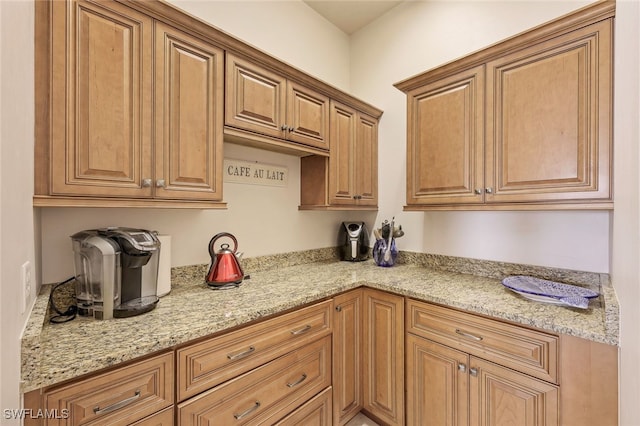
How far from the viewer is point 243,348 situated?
1.20 meters

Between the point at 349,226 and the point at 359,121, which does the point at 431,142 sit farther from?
the point at 349,226

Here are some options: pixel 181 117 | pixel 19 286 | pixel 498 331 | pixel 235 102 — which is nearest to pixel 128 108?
pixel 181 117

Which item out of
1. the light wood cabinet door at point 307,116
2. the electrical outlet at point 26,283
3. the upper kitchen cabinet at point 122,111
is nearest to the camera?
the electrical outlet at point 26,283

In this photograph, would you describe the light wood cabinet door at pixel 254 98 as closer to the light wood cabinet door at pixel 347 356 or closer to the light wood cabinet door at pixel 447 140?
the light wood cabinet door at pixel 447 140

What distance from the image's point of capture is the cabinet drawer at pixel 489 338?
1157 mm

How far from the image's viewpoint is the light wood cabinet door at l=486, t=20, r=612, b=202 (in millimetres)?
1254

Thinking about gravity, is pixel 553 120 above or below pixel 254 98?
below

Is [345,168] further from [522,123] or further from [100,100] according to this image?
[100,100]

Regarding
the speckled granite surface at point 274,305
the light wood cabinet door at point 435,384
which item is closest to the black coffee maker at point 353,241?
the speckled granite surface at point 274,305

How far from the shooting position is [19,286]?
2.42 ft

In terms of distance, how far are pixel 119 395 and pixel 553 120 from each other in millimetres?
2127

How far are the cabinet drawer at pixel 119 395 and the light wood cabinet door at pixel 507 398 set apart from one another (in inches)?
53.0

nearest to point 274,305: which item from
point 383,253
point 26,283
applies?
Answer: point 26,283

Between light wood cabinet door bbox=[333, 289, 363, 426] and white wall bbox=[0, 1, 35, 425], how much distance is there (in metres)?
1.28
